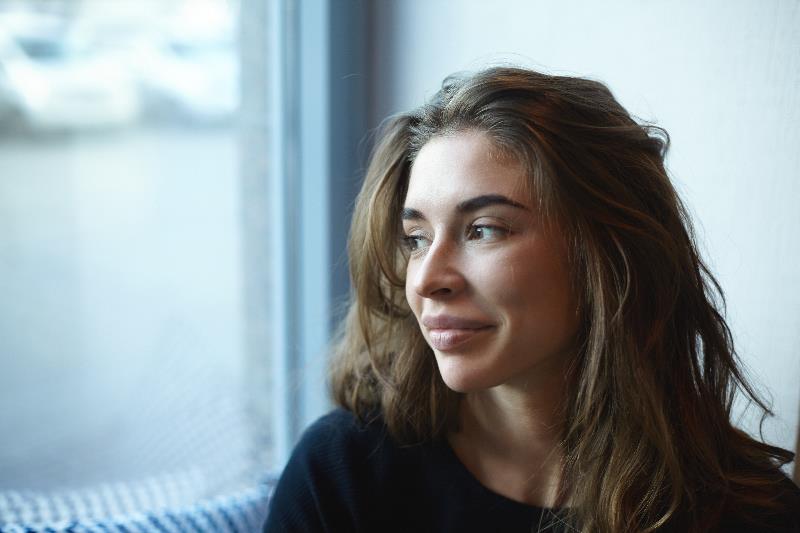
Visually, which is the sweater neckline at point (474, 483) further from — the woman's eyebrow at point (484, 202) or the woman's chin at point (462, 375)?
the woman's eyebrow at point (484, 202)

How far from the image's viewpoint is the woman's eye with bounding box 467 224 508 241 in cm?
100

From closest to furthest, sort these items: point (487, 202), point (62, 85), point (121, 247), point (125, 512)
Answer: point (487, 202)
point (125, 512)
point (62, 85)
point (121, 247)

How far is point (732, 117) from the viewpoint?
3.63 feet

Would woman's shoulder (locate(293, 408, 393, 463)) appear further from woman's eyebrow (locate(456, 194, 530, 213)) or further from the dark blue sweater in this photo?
woman's eyebrow (locate(456, 194, 530, 213))

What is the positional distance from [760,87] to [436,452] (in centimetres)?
67

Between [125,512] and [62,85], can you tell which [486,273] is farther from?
[62,85]

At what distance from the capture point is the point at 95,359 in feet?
5.22

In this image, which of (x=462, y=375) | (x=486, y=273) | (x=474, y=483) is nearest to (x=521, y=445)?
(x=474, y=483)

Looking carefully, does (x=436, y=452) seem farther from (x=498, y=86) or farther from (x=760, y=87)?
(x=760, y=87)

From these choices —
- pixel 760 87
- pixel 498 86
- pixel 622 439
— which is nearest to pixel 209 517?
pixel 622 439

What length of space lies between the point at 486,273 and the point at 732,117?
421 millimetres

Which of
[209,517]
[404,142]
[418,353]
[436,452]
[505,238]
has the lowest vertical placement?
[209,517]

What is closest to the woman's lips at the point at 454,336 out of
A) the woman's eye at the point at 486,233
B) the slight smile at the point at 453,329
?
the slight smile at the point at 453,329

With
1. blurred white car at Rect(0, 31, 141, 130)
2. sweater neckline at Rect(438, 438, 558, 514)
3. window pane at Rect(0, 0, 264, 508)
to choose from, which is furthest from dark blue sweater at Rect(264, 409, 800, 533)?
blurred white car at Rect(0, 31, 141, 130)
